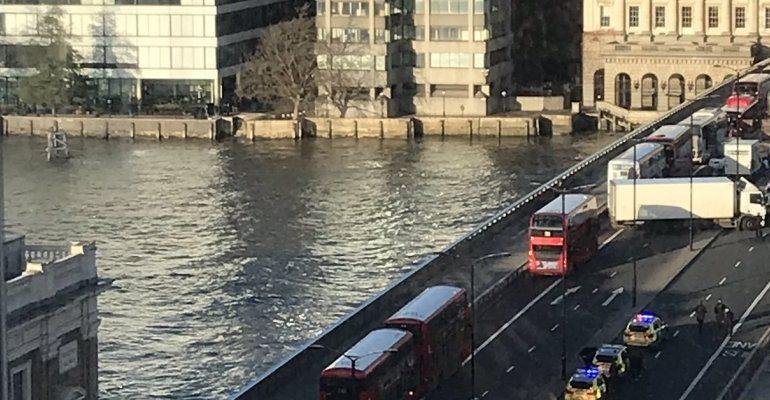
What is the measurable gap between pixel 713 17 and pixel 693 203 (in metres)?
23.2

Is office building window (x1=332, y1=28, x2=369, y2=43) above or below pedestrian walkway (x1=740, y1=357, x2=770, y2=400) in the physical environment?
above

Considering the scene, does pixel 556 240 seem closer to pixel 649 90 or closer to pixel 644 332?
pixel 644 332

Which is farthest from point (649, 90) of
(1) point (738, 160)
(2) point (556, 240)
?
(2) point (556, 240)

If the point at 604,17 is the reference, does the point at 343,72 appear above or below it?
below

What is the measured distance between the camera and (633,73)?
5266cm

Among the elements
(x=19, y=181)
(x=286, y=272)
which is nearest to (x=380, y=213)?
(x=286, y=272)

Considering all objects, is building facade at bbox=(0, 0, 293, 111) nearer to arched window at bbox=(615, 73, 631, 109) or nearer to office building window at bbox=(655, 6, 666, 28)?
arched window at bbox=(615, 73, 631, 109)

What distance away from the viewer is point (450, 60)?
5225 cm

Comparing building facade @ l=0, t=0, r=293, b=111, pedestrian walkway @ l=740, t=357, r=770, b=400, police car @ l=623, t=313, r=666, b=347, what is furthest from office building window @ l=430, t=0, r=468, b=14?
pedestrian walkway @ l=740, t=357, r=770, b=400

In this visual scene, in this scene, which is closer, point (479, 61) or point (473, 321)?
point (473, 321)

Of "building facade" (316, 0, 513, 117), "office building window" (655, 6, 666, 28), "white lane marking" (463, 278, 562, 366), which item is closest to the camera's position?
"white lane marking" (463, 278, 562, 366)

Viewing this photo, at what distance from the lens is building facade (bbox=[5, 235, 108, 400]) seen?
53.8 feet

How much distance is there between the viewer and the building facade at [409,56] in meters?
51.8

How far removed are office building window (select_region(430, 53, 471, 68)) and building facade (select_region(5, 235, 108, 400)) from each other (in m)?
34.7
